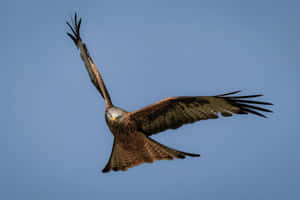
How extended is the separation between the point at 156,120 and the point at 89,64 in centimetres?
156

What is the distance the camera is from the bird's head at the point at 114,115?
5.86 meters

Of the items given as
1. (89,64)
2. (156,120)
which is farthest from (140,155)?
(89,64)

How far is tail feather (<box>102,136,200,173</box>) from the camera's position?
19.9 ft

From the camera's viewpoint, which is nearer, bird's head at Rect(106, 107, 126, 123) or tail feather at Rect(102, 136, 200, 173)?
bird's head at Rect(106, 107, 126, 123)

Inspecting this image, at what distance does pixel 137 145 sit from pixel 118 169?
0.51 meters

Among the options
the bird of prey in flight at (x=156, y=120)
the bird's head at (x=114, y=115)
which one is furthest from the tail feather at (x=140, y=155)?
the bird's head at (x=114, y=115)

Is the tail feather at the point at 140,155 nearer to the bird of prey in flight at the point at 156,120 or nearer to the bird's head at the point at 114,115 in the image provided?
the bird of prey in flight at the point at 156,120

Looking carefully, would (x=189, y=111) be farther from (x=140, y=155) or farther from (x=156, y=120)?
(x=140, y=155)

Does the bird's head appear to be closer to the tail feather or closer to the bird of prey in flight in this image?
the bird of prey in flight

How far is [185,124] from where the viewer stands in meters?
6.21

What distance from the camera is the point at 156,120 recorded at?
20.4 ft

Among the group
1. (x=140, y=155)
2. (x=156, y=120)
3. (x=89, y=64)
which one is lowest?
(x=140, y=155)

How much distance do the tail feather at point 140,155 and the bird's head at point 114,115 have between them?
0.52m

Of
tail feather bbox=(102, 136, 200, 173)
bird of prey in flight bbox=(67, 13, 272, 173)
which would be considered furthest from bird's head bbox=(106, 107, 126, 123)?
tail feather bbox=(102, 136, 200, 173)
